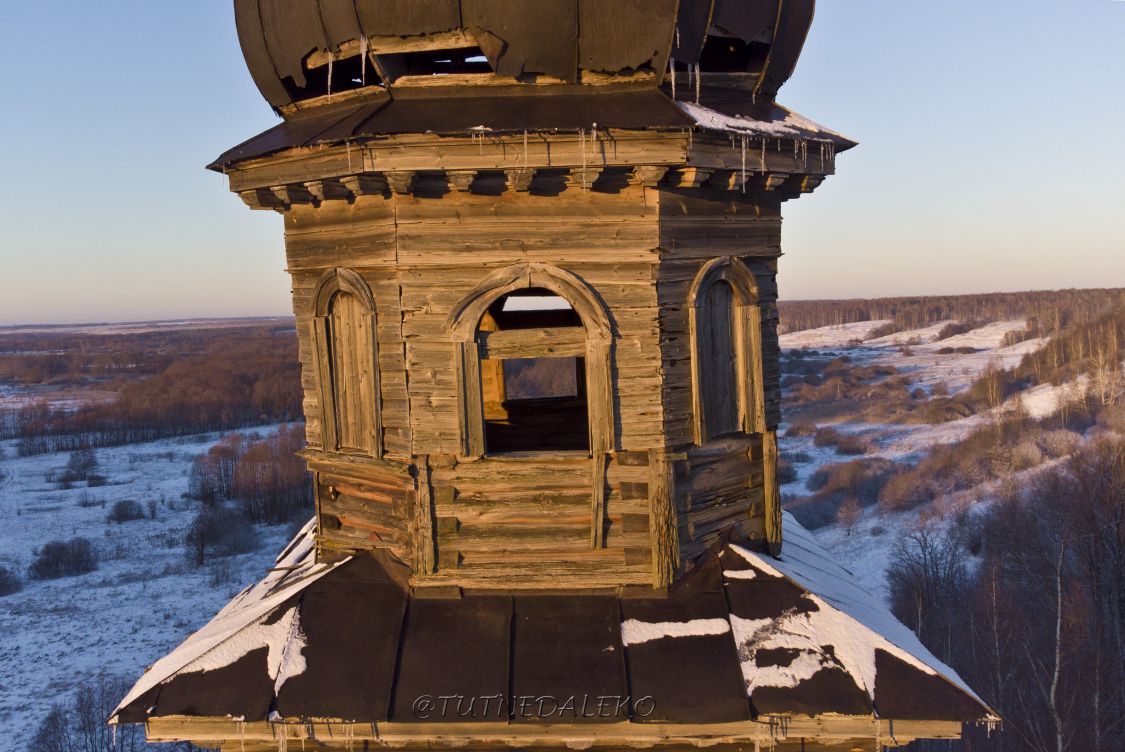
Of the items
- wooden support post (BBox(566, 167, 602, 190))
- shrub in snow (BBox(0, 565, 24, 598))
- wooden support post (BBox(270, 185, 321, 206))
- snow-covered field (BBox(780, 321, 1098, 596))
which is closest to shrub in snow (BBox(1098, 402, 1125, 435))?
snow-covered field (BBox(780, 321, 1098, 596))

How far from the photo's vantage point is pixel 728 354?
6.40m

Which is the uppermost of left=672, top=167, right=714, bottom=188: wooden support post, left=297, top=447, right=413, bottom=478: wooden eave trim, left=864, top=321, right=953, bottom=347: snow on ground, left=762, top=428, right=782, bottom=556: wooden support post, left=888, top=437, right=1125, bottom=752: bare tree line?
left=672, top=167, right=714, bottom=188: wooden support post

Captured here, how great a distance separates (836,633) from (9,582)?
136ft

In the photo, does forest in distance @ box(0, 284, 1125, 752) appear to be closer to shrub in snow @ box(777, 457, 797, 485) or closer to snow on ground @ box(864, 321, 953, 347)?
shrub in snow @ box(777, 457, 797, 485)

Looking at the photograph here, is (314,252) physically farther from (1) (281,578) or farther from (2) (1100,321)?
(2) (1100,321)

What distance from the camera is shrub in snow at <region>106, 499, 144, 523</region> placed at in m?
47.2

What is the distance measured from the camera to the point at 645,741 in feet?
16.9

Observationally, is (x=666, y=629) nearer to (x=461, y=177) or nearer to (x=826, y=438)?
(x=461, y=177)

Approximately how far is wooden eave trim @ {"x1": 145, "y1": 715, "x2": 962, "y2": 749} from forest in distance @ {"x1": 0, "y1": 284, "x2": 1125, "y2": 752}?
44.3 feet

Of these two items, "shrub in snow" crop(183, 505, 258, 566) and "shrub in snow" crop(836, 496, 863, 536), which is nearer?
"shrub in snow" crop(836, 496, 863, 536)

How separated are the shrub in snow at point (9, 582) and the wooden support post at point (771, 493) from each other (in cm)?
3953

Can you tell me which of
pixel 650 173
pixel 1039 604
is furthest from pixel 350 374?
pixel 1039 604

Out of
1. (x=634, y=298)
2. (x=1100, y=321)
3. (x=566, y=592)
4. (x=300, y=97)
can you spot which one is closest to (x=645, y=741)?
(x=566, y=592)

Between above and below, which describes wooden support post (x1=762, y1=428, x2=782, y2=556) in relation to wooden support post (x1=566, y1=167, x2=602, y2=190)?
below
